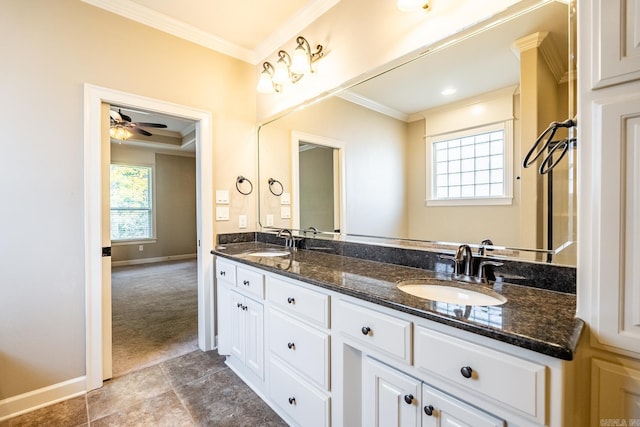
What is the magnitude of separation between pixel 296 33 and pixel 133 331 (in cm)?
315

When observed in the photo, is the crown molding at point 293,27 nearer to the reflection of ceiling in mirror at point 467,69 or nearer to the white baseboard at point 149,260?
the reflection of ceiling in mirror at point 467,69

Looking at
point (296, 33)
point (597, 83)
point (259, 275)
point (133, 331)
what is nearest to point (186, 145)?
point (133, 331)

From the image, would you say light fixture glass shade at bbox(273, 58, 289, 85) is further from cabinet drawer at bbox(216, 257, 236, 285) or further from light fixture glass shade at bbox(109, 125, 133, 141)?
light fixture glass shade at bbox(109, 125, 133, 141)

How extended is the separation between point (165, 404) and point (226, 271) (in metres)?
0.86

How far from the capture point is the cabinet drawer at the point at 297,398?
4.21 ft

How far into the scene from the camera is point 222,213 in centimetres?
250

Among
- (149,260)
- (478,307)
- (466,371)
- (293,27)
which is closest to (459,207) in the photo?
(478,307)

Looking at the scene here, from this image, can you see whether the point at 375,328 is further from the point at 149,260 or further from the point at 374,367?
the point at 149,260

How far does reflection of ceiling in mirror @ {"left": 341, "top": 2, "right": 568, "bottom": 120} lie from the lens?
1.12 metres

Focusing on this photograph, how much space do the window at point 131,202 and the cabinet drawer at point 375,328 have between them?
6345 millimetres

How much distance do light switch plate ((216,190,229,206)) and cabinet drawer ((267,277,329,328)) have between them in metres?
1.15

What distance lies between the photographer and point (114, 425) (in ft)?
5.10

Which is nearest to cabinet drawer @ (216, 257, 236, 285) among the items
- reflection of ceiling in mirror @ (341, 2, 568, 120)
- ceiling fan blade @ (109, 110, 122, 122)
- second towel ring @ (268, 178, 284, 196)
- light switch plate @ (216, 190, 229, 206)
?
light switch plate @ (216, 190, 229, 206)

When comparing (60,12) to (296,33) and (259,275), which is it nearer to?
(296,33)
